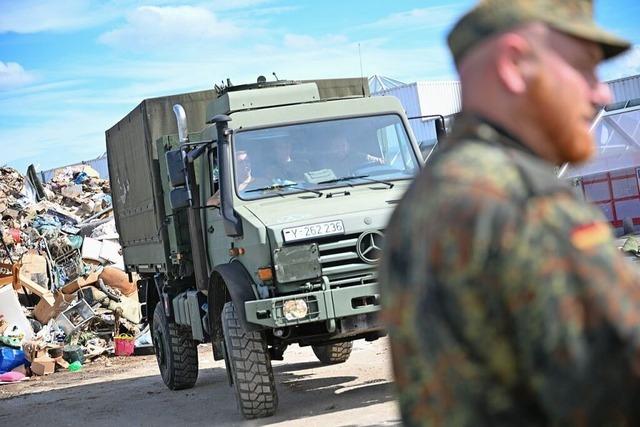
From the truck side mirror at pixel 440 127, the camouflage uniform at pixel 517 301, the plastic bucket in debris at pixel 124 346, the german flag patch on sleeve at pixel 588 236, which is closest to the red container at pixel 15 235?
the plastic bucket in debris at pixel 124 346

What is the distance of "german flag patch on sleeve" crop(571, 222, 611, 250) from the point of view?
169 centimetres

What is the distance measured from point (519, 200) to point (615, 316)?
232 millimetres

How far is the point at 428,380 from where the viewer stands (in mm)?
1824

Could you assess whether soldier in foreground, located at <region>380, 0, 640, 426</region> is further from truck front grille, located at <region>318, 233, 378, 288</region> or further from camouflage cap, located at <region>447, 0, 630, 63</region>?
truck front grille, located at <region>318, 233, 378, 288</region>

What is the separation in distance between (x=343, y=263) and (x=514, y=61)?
23.7ft

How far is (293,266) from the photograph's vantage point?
893 centimetres

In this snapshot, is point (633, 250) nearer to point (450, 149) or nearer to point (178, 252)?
point (178, 252)

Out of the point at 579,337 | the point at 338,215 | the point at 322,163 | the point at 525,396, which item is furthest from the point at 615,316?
the point at 322,163

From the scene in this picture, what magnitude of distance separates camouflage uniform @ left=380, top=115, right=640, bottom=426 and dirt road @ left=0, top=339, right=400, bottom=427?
22.5 feet

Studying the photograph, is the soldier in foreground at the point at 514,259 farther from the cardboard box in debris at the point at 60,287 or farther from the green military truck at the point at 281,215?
the cardboard box in debris at the point at 60,287

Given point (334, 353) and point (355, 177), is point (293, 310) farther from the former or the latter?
point (334, 353)

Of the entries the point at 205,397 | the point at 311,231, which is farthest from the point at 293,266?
the point at 205,397

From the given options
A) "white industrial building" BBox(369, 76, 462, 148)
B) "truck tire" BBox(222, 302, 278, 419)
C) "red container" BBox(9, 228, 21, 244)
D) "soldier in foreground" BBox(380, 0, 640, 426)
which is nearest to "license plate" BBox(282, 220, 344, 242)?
"truck tire" BBox(222, 302, 278, 419)

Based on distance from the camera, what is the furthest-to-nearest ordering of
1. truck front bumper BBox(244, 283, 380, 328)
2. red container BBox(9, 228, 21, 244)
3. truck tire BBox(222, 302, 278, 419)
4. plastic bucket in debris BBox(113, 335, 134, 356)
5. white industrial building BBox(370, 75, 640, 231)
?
red container BBox(9, 228, 21, 244) → white industrial building BBox(370, 75, 640, 231) → plastic bucket in debris BBox(113, 335, 134, 356) → truck tire BBox(222, 302, 278, 419) → truck front bumper BBox(244, 283, 380, 328)
